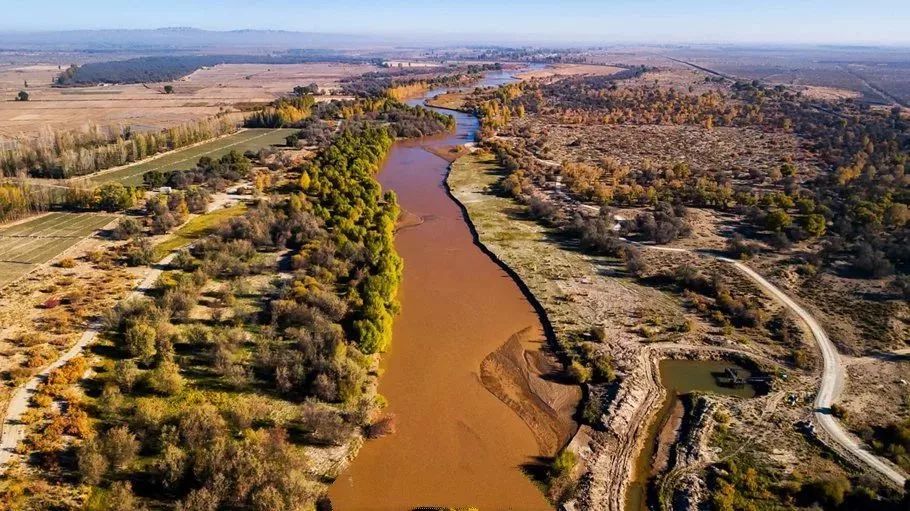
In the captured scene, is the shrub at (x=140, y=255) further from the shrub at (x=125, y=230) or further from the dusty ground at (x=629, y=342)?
the dusty ground at (x=629, y=342)

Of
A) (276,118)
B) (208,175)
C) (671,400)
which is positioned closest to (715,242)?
(671,400)

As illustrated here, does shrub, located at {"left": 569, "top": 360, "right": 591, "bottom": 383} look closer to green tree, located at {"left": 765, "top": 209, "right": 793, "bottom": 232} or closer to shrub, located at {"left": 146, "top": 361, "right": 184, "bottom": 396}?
shrub, located at {"left": 146, "top": 361, "right": 184, "bottom": 396}

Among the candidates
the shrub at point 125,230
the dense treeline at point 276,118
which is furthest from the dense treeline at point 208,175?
the dense treeline at point 276,118

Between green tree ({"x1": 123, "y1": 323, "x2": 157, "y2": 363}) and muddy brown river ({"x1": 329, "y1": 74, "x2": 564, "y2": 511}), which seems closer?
muddy brown river ({"x1": 329, "y1": 74, "x2": 564, "y2": 511})

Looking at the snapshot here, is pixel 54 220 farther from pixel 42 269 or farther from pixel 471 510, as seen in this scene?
pixel 471 510

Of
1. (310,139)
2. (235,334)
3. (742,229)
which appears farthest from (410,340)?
(310,139)

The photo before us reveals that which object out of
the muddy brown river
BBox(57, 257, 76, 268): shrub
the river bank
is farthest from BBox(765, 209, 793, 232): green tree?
BBox(57, 257, 76, 268): shrub

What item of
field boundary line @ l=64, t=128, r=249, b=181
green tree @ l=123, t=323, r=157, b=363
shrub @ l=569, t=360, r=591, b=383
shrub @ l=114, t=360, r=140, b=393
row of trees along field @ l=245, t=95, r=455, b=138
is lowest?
shrub @ l=569, t=360, r=591, b=383
